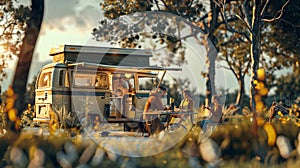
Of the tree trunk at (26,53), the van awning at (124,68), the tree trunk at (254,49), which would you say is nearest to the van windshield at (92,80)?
the van awning at (124,68)

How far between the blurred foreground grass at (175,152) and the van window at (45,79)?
378 inches

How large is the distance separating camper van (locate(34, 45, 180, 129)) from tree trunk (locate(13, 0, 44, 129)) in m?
6.99

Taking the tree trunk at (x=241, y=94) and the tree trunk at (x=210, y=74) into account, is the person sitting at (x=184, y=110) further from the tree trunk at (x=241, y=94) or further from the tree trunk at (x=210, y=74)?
the tree trunk at (x=241, y=94)

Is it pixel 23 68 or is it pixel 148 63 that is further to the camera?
pixel 148 63

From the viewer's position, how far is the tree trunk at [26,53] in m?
10.7

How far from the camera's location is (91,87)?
1900cm

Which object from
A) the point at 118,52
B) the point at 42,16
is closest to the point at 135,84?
the point at 118,52

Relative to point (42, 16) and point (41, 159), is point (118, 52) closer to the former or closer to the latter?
point (42, 16)

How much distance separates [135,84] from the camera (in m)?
19.6

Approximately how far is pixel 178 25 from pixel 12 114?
2829 centimetres

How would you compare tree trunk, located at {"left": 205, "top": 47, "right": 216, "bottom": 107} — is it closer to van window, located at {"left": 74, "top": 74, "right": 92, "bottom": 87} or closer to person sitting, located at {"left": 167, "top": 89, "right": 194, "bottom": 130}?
van window, located at {"left": 74, "top": 74, "right": 92, "bottom": 87}

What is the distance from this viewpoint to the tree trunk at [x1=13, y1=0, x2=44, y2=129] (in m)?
10.7

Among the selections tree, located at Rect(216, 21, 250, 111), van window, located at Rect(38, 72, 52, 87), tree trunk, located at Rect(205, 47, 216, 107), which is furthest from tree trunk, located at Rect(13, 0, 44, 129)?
tree, located at Rect(216, 21, 250, 111)

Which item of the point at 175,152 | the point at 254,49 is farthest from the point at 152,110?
the point at 254,49
